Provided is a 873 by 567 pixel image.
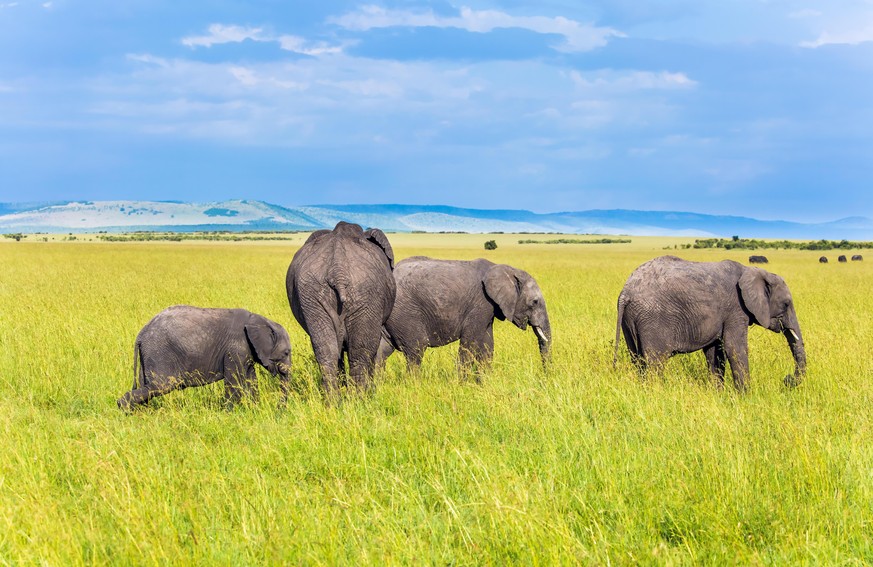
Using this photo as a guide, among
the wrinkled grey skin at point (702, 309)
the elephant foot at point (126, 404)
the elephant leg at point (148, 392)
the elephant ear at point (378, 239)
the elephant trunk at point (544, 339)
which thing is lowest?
the elephant foot at point (126, 404)

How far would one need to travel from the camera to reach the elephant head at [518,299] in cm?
861

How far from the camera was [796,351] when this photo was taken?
27.0ft

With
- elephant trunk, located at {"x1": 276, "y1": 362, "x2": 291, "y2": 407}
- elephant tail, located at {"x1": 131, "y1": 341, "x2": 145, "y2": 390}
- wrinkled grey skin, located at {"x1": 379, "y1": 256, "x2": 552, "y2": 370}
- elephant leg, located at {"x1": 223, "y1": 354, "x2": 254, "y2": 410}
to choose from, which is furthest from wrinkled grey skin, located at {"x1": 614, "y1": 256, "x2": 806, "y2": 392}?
elephant tail, located at {"x1": 131, "y1": 341, "x2": 145, "y2": 390}

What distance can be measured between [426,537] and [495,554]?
1.63 ft

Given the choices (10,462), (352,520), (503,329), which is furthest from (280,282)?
(352,520)

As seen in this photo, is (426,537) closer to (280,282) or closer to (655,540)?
(655,540)

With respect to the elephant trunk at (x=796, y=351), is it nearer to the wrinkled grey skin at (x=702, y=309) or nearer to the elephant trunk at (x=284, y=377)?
the wrinkled grey skin at (x=702, y=309)

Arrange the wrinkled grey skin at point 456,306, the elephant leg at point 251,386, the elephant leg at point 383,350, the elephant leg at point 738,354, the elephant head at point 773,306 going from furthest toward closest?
the elephant leg at point 383,350
the wrinkled grey skin at point 456,306
the elephant head at point 773,306
the elephant leg at point 738,354
the elephant leg at point 251,386

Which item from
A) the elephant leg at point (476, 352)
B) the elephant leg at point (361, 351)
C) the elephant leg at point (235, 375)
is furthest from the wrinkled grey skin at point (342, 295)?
the elephant leg at point (476, 352)

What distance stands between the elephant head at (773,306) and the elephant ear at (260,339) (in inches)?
217

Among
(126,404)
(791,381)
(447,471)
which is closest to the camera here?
(447,471)

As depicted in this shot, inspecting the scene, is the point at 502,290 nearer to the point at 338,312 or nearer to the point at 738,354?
the point at 338,312

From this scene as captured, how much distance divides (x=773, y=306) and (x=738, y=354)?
835 mm

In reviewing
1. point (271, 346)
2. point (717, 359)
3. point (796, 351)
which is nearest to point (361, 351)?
point (271, 346)
